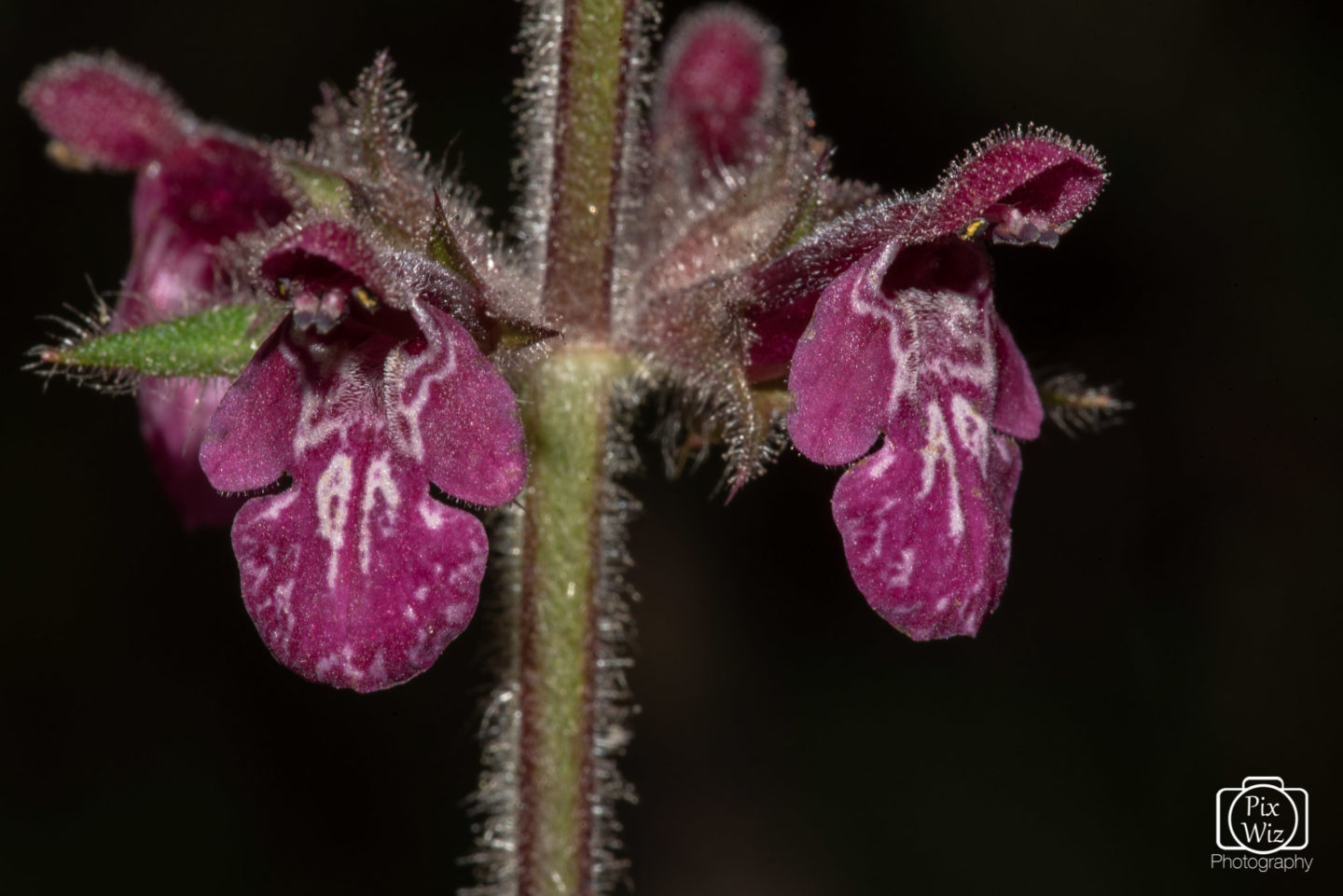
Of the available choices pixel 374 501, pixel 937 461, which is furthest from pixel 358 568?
pixel 937 461

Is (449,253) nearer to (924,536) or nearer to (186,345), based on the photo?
(186,345)

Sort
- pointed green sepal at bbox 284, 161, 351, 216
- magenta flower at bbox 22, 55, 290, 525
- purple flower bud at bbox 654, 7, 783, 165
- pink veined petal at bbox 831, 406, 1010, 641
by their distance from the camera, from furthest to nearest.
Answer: purple flower bud at bbox 654, 7, 783, 165 < magenta flower at bbox 22, 55, 290, 525 < pointed green sepal at bbox 284, 161, 351, 216 < pink veined petal at bbox 831, 406, 1010, 641

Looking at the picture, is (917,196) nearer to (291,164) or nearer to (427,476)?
(427,476)

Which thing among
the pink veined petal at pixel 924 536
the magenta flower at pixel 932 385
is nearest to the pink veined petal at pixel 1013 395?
the magenta flower at pixel 932 385

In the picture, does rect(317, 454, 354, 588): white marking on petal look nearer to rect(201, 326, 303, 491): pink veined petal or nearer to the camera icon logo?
rect(201, 326, 303, 491): pink veined petal

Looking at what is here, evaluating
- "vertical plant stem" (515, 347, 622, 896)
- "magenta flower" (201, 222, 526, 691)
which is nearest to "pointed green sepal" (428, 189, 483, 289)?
"magenta flower" (201, 222, 526, 691)

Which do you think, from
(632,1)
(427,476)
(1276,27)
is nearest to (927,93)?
(1276,27)
